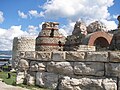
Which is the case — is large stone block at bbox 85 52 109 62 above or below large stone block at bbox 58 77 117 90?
above

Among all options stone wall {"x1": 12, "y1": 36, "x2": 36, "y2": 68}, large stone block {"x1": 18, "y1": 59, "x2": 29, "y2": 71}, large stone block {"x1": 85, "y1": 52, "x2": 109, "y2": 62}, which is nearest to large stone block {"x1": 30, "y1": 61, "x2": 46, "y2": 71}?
large stone block {"x1": 18, "y1": 59, "x2": 29, "y2": 71}

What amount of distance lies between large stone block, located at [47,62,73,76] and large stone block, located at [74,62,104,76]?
18 centimetres

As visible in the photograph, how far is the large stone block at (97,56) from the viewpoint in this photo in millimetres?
6409

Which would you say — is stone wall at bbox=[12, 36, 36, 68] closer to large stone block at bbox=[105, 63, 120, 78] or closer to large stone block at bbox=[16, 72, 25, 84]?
large stone block at bbox=[16, 72, 25, 84]

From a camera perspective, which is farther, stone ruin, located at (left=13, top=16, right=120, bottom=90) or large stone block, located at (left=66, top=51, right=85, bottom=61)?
large stone block, located at (left=66, top=51, right=85, bottom=61)

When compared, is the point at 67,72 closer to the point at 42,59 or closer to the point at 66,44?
the point at 42,59

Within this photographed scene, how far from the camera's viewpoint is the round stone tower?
22625 mm

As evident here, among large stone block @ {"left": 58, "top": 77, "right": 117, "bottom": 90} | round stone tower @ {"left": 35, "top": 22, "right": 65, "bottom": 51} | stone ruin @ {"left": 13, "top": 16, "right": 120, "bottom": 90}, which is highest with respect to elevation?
round stone tower @ {"left": 35, "top": 22, "right": 65, "bottom": 51}

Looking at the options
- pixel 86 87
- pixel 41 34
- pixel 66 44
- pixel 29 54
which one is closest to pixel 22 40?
pixel 41 34

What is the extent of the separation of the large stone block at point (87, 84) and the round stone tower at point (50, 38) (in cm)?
1552

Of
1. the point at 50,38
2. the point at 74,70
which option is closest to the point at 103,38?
the point at 50,38

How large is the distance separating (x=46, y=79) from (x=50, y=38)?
616 inches

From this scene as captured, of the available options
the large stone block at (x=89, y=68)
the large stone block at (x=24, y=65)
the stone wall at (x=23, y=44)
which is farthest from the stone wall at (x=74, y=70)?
the stone wall at (x=23, y=44)

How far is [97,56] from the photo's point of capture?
21.4 feet
